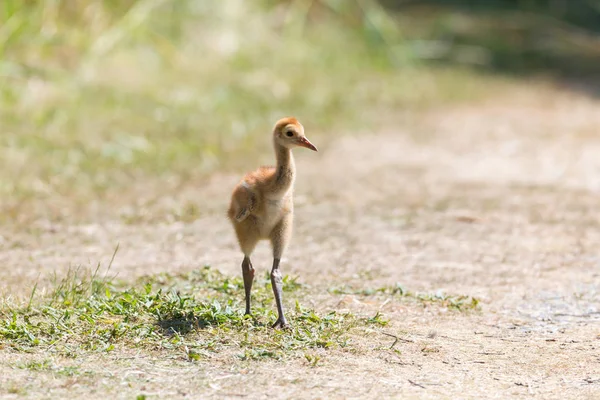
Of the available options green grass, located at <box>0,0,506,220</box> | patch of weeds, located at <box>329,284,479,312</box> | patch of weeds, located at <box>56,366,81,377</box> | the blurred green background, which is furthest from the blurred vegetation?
patch of weeds, located at <box>56,366,81,377</box>

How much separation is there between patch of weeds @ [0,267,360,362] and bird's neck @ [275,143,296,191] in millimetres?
462

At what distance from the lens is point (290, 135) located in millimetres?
3818

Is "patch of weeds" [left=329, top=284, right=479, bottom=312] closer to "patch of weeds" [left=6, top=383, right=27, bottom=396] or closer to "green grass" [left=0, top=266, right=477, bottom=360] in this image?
"green grass" [left=0, top=266, right=477, bottom=360]

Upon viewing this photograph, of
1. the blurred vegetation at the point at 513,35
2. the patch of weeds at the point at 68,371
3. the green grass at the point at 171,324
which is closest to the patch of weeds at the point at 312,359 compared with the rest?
the green grass at the point at 171,324

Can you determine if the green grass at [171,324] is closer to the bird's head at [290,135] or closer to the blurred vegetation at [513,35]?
the bird's head at [290,135]

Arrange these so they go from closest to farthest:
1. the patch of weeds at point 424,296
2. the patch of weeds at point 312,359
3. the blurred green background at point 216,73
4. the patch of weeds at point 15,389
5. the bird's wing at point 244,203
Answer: the patch of weeds at point 15,389 < the patch of weeds at point 312,359 < the bird's wing at point 244,203 < the patch of weeds at point 424,296 < the blurred green background at point 216,73

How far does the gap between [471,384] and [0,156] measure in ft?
12.8

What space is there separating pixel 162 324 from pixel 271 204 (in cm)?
Result: 57

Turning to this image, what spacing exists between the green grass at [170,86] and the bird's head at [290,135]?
2.04 m

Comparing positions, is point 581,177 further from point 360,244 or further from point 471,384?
point 471,384

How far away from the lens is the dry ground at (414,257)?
3.29m

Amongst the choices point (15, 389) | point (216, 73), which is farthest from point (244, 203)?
point (216, 73)

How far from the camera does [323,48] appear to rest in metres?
10.3

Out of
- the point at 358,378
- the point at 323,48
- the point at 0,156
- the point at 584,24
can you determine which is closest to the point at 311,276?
the point at 358,378
